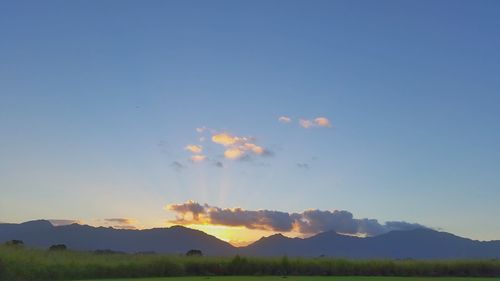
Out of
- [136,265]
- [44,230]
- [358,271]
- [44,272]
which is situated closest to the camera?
[44,272]

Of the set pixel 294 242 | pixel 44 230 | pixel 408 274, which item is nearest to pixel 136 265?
pixel 408 274

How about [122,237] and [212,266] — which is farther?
[122,237]

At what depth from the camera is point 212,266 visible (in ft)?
150

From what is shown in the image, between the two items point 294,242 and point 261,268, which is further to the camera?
point 294,242

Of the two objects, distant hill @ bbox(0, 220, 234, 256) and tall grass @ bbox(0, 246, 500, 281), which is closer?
tall grass @ bbox(0, 246, 500, 281)

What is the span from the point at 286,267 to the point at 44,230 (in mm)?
126666

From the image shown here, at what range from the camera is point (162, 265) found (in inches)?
1754

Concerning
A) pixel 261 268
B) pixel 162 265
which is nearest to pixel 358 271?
pixel 261 268

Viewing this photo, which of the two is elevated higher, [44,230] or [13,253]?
[44,230]

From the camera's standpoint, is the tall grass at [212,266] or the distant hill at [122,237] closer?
the tall grass at [212,266]

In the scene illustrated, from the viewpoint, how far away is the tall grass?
40.1m

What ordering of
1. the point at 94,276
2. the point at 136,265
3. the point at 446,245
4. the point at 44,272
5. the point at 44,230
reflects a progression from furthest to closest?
the point at 446,245, the point at 44,230, the point at 136,265, the point at 94,276, the point at 44,272

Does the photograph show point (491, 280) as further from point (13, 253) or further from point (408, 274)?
point (13, 253)

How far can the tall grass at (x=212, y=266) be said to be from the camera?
131ft
